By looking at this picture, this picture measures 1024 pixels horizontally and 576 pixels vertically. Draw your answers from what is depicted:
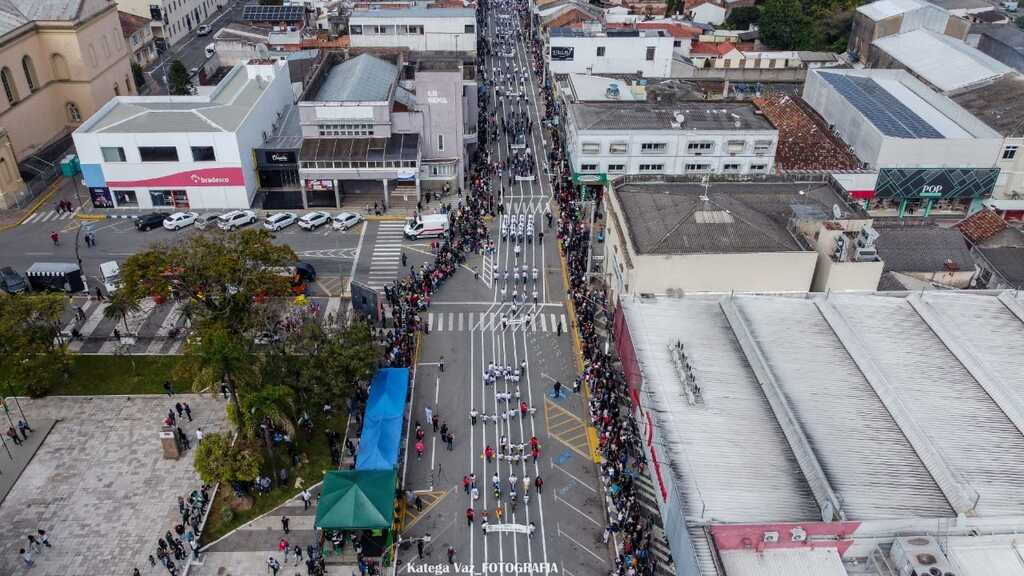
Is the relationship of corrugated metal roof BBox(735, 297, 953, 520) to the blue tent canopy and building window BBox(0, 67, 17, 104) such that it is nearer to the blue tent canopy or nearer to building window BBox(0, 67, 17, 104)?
the blue tent canopy

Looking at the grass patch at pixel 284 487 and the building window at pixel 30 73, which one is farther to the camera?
the building window at pixel 30 73

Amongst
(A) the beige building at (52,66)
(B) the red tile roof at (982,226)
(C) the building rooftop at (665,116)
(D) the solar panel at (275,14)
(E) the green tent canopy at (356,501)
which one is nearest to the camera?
(E) the green tent canopy at (356,501)

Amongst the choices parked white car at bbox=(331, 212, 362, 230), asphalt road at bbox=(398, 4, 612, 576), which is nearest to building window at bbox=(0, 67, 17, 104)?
parked white car at bbox=(331, 212, 362, 230)

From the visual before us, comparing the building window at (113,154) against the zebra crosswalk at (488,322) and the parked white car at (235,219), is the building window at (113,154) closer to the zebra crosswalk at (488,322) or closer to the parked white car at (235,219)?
the parked white car at (235,219)

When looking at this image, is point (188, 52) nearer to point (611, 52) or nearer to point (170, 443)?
point (611, 52)

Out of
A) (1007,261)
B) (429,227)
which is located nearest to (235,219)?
(429,227)

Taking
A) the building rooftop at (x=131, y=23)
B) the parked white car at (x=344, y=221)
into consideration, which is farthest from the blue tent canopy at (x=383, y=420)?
the building rooftop at (x=131, y=23)
